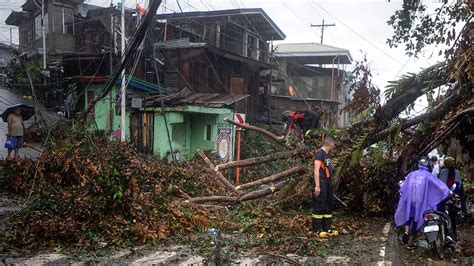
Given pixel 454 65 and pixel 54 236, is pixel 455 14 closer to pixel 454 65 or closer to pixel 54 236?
pixel 454 65

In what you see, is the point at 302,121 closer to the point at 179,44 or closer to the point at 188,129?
the point at 188,129

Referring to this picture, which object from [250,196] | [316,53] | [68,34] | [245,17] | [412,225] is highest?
[245,17]

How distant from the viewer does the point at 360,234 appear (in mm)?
7508

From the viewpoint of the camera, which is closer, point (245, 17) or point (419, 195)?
point (419, 195)

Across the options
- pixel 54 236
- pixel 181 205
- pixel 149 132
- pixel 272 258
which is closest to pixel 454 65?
pixel 272 258

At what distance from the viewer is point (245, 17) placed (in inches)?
941

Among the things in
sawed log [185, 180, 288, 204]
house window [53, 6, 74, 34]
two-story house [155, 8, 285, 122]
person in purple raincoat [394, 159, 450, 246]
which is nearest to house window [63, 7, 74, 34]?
house window [53, 6, 74, 34]

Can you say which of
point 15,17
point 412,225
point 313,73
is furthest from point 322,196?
point 15,17

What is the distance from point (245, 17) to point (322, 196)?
59.6 ft

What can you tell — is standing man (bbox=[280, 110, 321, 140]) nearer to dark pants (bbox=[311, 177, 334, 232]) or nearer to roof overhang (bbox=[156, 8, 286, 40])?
dark pants (bbox=[311, 177, 334, 232])

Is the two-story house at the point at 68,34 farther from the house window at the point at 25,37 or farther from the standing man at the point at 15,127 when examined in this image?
the standing man at the point at 15,127

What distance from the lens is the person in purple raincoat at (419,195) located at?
258 inches

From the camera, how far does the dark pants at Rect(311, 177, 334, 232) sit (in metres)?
7.27

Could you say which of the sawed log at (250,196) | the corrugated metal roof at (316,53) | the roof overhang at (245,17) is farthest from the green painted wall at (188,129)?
the corrugated metal roof at (316,53)
